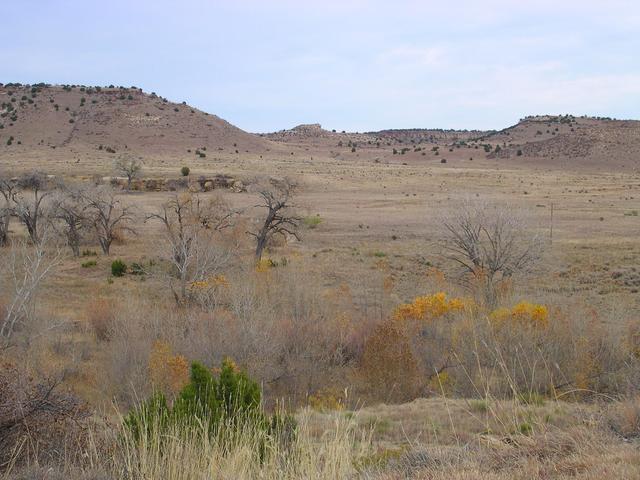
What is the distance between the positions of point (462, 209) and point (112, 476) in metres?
23.1

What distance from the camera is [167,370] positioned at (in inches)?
633

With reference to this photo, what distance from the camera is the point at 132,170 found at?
57.2m

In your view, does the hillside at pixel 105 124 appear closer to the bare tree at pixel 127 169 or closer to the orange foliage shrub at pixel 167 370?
the bare tree at pixel 127 169

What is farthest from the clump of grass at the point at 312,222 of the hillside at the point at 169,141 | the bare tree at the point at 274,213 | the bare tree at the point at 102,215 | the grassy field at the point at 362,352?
the hillside at the point at 169,141

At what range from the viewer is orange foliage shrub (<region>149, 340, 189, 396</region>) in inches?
607

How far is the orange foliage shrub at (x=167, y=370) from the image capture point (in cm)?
1543

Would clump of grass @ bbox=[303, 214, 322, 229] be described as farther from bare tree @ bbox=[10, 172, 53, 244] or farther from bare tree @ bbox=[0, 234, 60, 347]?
bare tree @ bbox=[0, 234, 60, 347]

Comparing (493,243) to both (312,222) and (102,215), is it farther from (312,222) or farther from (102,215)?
(102,215)

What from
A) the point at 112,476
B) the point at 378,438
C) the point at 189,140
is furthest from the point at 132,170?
the point at 112,476

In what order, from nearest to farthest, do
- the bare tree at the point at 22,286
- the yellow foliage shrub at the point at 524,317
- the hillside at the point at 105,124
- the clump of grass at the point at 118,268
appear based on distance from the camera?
1. the bare tree at the point at 22,286
2. the yellow foliage shrub at the point at 524,317
3. the clump of grass at the point at 118,268
4. the hillside at the point at 105,124

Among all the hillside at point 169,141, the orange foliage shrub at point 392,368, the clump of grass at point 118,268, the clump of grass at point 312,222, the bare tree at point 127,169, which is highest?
the hillside at point 169,141

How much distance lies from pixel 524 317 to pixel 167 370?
9819 mm

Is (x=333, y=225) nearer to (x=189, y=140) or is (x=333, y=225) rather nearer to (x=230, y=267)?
(x=230, y=267)

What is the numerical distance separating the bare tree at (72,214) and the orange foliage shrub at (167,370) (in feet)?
67.9
